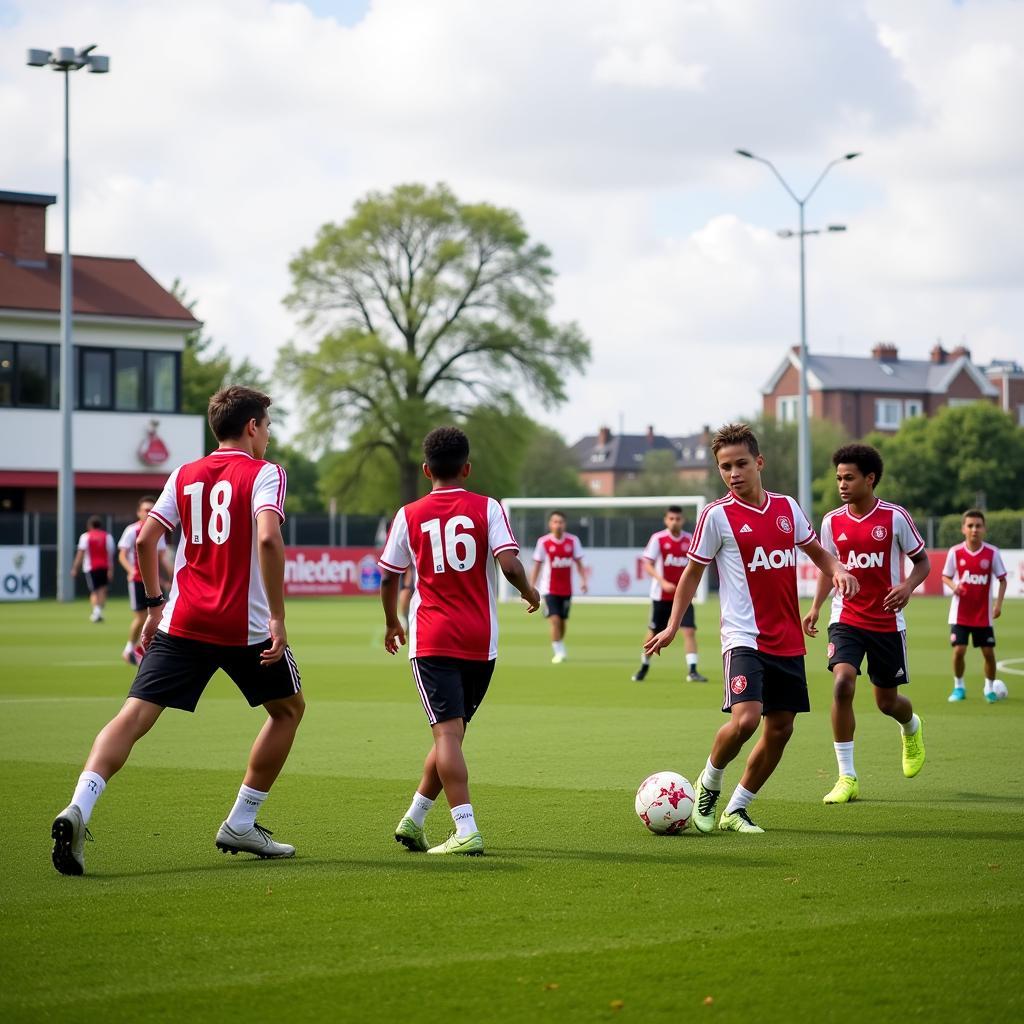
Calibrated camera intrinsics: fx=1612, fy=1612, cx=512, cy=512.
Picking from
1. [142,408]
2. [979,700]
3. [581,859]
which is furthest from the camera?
[142,408]

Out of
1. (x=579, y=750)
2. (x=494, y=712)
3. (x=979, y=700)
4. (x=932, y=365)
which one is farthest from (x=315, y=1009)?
(x=932, y=365)

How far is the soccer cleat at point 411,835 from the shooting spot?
317 inches

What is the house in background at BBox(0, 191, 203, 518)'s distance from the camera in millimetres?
50906

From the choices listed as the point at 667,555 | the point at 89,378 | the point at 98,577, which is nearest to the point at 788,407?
the point at 89,378

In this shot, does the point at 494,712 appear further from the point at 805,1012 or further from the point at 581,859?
the point at 805,1012

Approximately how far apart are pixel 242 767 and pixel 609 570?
3896 centimetres

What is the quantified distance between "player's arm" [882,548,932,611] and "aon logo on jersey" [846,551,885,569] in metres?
0.31

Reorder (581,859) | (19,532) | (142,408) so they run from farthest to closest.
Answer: (142,408) → (19,532) → (581,859)

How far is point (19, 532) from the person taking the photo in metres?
47.9

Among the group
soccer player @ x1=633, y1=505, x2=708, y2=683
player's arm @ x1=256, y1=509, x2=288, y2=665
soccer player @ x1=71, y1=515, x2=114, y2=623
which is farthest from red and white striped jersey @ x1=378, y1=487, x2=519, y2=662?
soccer player @ x1=71, y1=515, x2=114, y2=623

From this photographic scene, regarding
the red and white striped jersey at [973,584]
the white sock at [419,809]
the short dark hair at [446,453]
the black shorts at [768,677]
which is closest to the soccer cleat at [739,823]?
the black shorts at [768,677]

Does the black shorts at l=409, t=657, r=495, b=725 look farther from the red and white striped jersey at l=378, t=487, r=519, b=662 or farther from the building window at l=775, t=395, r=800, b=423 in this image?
the building window at l=775, t=395, r=800, b=423

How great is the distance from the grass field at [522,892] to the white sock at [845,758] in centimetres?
27

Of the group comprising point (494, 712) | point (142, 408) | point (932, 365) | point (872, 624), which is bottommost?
point (494, 712)
